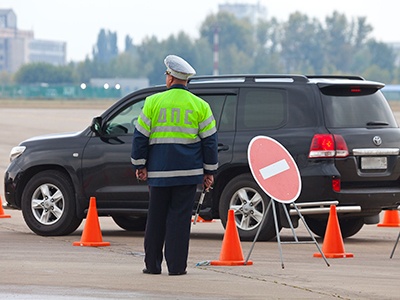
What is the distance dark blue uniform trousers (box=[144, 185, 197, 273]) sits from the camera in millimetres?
9812

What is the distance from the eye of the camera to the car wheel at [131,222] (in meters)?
14.6

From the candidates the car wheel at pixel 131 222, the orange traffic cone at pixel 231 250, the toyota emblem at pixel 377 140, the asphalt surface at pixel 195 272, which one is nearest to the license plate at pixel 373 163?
the toyota emblem at pixel 377 140

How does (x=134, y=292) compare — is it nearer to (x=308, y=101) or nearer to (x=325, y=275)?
(x=325, y=275)

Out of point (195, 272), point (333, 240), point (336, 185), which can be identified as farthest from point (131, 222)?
point (195, 272)

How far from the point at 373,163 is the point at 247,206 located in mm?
1368

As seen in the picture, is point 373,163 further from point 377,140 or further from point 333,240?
point 333,240

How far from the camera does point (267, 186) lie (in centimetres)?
1041

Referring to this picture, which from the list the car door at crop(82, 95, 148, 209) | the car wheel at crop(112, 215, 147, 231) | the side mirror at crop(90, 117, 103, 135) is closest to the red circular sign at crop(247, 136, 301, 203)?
the car door at crop(82, 95, 148, 209)

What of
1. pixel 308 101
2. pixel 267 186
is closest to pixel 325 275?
pixel 267 186

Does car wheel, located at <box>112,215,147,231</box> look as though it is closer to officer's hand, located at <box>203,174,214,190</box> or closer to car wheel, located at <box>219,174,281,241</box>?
car wheel, located at <box>219,174,281,241</box>

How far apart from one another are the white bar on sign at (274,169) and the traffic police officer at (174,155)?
2.60 feet

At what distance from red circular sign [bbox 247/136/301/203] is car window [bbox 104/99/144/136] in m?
3.43

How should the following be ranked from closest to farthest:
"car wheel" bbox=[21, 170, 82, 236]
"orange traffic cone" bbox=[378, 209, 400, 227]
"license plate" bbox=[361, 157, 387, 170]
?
"license plate" bbox=[361, 157, 387, 170], "car wheel" bbox=[21, 170, 82, 236], "orange traffic cone" bbox=[378, 209, 400, 227]

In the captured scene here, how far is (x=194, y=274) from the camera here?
989 centimetres
